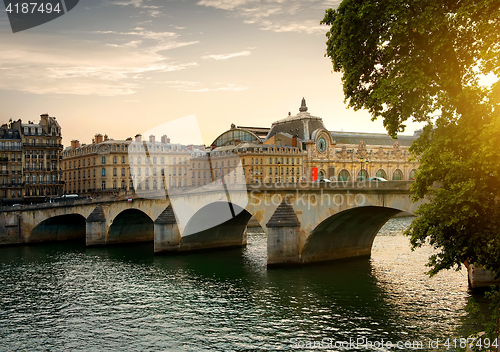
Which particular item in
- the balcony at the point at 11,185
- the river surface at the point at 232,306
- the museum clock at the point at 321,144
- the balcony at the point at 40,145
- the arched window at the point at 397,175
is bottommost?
the river surface at the point at 232,306

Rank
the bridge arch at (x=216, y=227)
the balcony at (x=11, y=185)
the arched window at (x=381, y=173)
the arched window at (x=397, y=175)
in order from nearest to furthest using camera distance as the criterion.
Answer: the bridge arch at (x=216, y=227), the balcony at (x=11, y=185), the arched window at (x=381, y=173), the arched window at (x=397, y=175)

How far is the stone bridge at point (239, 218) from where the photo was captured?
3869 cm

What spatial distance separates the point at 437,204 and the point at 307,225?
22.2 metres

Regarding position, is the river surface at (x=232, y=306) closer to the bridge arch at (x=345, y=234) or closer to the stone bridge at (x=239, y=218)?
the bridge arch at (x=345, y=234)

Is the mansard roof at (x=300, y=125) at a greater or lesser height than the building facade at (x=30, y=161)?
greater

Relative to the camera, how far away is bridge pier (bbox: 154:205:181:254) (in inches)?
2125

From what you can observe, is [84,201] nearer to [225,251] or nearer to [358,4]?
[225,251]

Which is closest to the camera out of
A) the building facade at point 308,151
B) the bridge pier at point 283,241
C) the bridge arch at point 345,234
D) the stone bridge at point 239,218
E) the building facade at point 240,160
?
the stone bridge at point 239,218

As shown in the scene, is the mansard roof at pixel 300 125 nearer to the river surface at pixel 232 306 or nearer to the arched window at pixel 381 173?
the arched window at pixel 381 173

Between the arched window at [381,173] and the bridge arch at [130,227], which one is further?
the arched window at [381,173]

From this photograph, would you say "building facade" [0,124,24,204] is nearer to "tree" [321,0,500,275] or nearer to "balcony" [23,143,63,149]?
"balcony" [23,143,63,149]

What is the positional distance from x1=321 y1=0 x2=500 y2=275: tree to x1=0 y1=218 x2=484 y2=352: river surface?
6980 mm

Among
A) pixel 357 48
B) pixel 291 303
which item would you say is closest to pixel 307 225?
pixel 291 303

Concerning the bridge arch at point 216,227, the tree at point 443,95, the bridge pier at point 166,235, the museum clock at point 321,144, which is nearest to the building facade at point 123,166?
the museum clock at point 321,144
